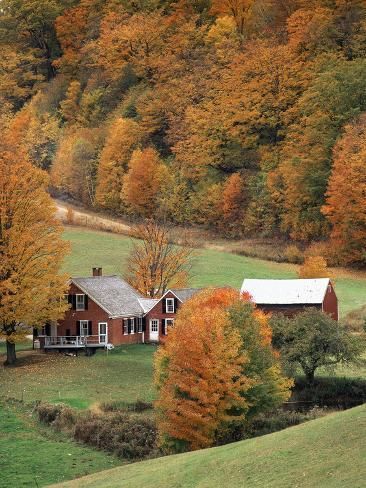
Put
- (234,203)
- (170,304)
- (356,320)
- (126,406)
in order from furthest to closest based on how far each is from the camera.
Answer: (234,203)
(356,320)
(170,304)
(126,406)

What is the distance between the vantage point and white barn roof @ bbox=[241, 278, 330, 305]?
73812 millimetres

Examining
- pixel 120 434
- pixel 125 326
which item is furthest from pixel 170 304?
pixel 120 434

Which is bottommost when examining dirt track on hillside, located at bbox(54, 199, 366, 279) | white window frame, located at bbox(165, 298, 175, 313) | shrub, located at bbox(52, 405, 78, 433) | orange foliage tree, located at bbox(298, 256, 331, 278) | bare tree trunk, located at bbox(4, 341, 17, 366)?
shrub, located at bbox(52, 405, 78, 433)

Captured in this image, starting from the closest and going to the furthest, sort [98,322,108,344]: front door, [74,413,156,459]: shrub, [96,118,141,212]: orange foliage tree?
[74,413,156,459]: shrub → [98,322,108,344]: front door → [96,118,141,212]: orange foliage tree

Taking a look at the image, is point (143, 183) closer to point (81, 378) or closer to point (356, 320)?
point (356, 320)

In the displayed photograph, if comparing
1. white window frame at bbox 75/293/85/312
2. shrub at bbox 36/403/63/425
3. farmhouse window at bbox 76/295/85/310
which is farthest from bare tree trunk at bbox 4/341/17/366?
shrub at bbox 36/403/63/425

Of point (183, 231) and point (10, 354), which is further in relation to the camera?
point (183, 231)

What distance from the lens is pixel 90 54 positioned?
511 feet

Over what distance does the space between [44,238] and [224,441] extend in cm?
2477

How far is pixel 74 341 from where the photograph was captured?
238 ft

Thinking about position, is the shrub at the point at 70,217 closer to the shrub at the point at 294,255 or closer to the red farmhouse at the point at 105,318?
the shrub at the point at 294,255

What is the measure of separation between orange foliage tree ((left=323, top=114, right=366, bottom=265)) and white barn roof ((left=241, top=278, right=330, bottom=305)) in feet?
72.7

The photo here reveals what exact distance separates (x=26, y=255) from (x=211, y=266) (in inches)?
1183

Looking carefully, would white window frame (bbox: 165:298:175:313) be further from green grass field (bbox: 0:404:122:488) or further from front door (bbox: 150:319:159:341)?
green grass field (bbox: 0:404:122:488)
